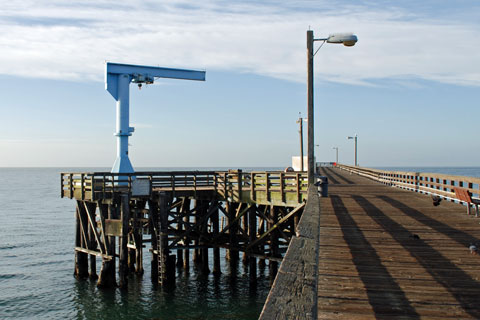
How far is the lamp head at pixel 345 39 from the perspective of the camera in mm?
12914

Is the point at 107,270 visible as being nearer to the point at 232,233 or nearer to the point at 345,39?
the point at 232,233

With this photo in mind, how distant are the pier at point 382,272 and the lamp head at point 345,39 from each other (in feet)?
17.0

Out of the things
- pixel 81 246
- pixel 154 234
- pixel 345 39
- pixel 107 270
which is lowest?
pixel 107 270

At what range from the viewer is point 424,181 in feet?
66.2

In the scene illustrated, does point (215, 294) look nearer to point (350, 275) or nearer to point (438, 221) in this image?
point (438, 221)

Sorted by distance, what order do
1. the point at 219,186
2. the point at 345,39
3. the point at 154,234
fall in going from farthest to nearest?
the point at 219,186
the point at 154,234
the point at 345,39

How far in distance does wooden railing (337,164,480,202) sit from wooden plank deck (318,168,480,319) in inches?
146

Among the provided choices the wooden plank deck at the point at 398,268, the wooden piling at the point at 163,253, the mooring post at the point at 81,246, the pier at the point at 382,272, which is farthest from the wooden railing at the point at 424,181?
the mooring post at the point at 81,246

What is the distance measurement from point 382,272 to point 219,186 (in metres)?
15.7

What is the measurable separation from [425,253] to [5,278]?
72.5 feet

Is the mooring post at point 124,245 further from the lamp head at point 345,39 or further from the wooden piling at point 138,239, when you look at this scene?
the lamp head at point 345,39

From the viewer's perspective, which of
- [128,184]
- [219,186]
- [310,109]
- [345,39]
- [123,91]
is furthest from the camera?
[123,91]

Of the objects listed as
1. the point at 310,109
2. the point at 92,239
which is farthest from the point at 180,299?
the point at 310,109

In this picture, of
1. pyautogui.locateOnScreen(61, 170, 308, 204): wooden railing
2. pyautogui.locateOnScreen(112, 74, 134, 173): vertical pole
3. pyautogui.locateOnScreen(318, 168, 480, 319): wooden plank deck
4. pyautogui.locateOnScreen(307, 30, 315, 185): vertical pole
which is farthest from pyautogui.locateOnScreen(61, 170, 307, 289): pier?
pyautogui.locateOnScreen(318, 168, 480, 319): wooden plank deck
